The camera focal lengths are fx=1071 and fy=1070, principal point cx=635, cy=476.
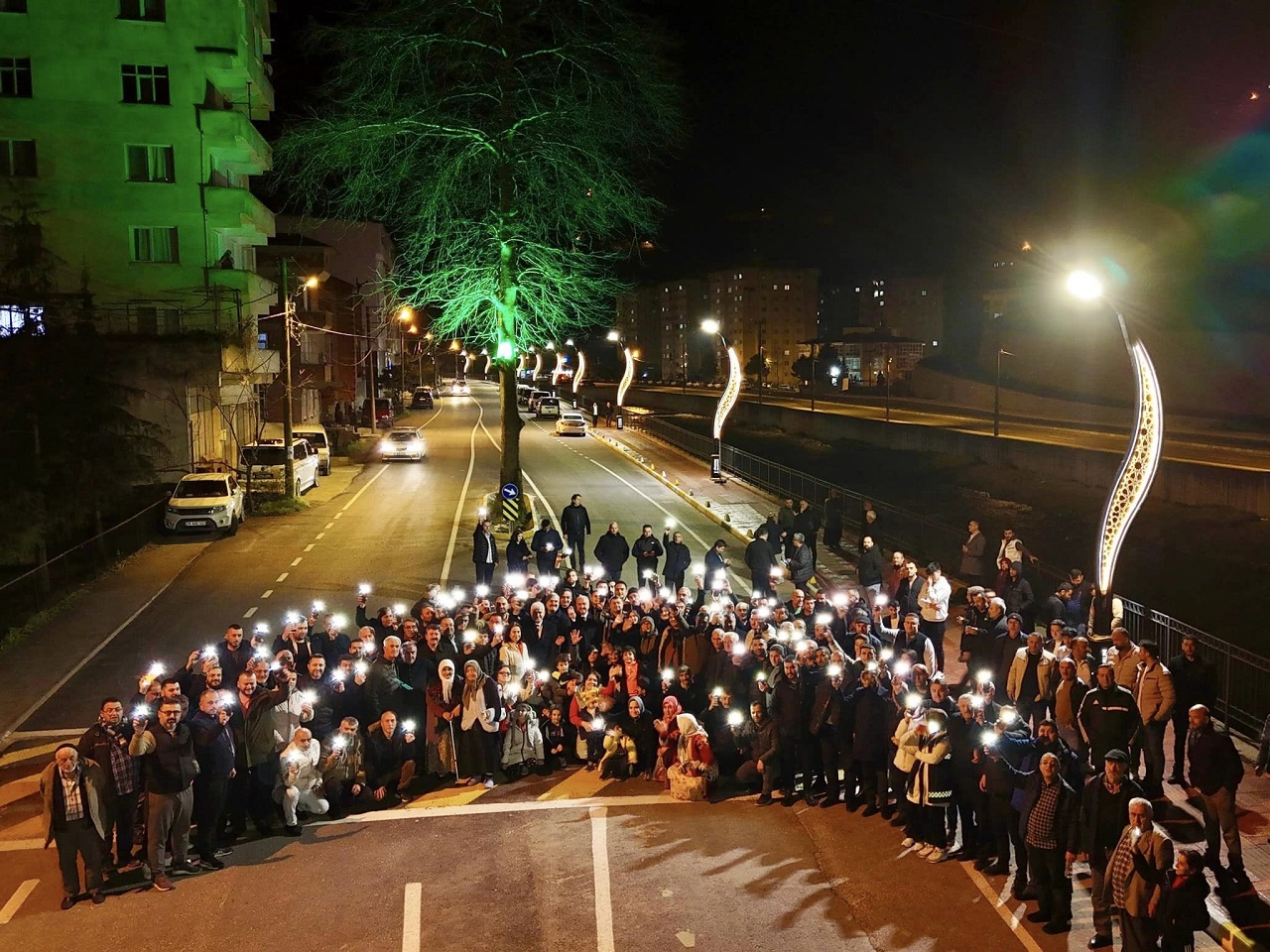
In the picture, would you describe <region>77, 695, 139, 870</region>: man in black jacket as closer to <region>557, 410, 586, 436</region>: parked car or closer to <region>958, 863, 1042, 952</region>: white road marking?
<region>958, 863, 1042, 952</region>: white road marking

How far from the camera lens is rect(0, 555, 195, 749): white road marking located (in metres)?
13.7

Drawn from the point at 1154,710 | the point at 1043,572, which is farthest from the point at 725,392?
the point at 1154,710

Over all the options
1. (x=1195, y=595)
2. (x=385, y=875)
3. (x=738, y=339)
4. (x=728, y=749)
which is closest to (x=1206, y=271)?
(x=1195, y=595)

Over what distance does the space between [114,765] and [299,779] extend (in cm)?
175

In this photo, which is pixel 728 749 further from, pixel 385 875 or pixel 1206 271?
pixel 1206 271

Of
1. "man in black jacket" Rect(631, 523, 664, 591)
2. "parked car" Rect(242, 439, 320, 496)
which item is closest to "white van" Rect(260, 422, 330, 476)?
"parked car" Rect(242, 439, 320, 496)

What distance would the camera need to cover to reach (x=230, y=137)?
37562 mm

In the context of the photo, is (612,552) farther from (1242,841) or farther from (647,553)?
(1242,841)

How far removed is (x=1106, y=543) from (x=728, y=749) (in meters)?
5.59

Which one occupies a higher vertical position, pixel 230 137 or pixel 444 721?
pixel 230 137

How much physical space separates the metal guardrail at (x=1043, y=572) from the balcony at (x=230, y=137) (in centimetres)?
2024

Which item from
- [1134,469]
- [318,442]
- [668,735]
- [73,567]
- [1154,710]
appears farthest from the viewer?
[318,442]

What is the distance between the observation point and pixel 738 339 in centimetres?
18375

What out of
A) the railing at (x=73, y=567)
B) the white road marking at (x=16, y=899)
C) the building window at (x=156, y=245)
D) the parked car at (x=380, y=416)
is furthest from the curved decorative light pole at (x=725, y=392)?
the parked car at (x=380, y=416)
